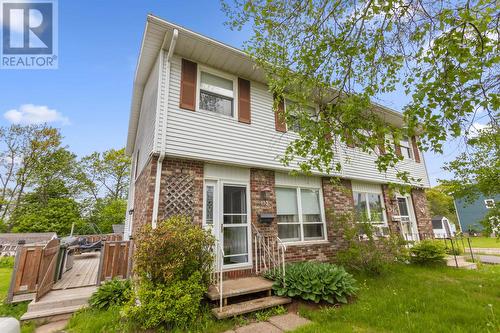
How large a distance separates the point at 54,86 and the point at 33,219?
10.5m

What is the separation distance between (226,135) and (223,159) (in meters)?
0.71

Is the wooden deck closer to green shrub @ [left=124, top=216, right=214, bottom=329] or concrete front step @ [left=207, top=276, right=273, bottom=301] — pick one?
green shrub @ [left=124, top=216, right=214, bottom=329]

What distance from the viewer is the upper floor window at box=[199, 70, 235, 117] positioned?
6.54 metres

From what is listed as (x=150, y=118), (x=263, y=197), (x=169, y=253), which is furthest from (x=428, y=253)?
(x=150, y=118)

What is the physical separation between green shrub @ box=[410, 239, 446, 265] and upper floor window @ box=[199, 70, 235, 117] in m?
7.65

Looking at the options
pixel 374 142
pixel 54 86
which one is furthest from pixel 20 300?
pixel 54 86

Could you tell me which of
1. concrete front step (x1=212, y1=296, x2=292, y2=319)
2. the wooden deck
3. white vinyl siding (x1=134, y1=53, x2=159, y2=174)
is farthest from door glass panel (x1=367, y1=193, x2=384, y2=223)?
the wooden deck

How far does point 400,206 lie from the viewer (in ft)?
35.3

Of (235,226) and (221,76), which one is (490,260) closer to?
(235,226)

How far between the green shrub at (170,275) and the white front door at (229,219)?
1.24m

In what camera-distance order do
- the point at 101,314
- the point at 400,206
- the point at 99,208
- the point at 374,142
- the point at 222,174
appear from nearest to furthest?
1. the point at 374,142
2. the point at 101,314
3. the point at 222,174
4. the point at 400,206
5. the point at 99,208

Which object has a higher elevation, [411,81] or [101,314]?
[411,81]

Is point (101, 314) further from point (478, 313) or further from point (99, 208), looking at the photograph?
point (99, 208)

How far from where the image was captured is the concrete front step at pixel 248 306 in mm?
4036
